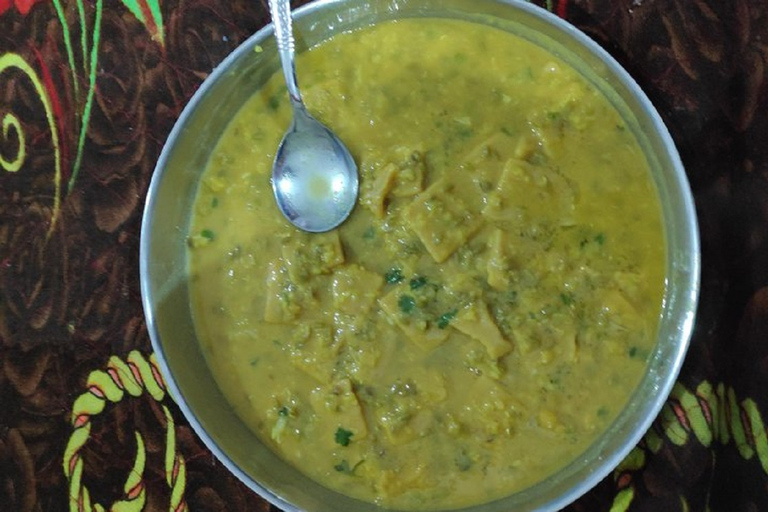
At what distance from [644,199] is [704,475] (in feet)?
2.38

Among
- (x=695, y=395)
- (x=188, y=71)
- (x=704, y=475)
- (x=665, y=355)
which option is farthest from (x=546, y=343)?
(x=188, y=71)

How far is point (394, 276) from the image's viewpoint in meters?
1.88

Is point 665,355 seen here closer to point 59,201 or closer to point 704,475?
point 704,475

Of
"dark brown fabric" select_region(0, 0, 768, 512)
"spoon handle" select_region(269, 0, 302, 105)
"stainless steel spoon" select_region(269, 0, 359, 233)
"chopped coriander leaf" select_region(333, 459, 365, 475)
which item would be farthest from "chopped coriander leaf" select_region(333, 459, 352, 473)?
"spoon handle" select_region(269, 0, 302, 105)

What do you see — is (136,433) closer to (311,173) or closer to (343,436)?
(343,436)

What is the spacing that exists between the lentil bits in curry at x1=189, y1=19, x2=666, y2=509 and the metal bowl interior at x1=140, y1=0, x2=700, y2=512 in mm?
37

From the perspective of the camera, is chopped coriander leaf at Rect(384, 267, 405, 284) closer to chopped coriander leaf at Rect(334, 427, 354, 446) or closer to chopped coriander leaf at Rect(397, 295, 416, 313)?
chopped coriander leaf at Rect(397, 295, 416, 313)

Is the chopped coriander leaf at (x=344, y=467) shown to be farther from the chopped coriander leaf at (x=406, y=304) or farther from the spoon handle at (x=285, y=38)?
the spoon handle at (x=285, y=38)

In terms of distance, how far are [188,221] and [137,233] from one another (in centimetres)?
16

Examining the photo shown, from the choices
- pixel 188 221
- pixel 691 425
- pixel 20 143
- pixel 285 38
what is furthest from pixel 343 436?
pixel 20 143

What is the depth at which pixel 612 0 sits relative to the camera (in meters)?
1.94

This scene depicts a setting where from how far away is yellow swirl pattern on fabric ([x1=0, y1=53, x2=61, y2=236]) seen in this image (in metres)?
2.09

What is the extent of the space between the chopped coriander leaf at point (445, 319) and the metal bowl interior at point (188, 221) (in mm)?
483

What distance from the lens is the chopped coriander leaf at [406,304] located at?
73.1 inches
